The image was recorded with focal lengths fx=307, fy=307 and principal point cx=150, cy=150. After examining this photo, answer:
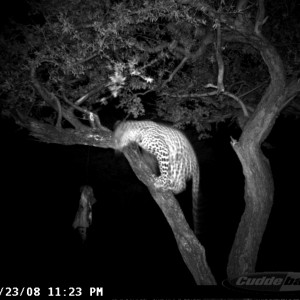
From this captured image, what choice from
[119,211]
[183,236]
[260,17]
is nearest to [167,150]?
[183,236]

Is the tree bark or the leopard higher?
the leopard

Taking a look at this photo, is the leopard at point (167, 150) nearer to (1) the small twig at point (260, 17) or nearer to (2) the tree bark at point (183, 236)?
(2) the tree bark at point (183, 236)

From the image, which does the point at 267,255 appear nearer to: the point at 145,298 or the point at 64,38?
the point at 145,298

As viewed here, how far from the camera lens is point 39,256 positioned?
8.45 meters

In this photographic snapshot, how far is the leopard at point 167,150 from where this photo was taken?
4.88 m

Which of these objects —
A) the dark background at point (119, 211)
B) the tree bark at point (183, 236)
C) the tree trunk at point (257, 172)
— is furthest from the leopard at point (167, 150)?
the dark background at point (119, 211)

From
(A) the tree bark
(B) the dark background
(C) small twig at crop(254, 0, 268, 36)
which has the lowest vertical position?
(B) the dark background

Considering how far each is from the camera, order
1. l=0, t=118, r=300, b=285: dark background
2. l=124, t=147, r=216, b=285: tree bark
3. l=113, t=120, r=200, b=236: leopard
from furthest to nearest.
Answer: l=0, t=118, r=300, b=285: dark background, l=113, t=120, r=200, b=236: leopard, l=124, t=147, r=216, b=285: tree bark

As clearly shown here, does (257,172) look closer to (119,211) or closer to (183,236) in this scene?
(183,236)

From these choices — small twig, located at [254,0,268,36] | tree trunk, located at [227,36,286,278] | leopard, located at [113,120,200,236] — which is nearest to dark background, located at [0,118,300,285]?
leopard, located at [113,120,200,236]

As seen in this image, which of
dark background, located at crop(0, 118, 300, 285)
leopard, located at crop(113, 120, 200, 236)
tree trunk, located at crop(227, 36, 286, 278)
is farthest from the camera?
dark background, located at crop(0, 118, 300, 285)

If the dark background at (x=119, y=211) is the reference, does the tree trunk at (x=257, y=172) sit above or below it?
above

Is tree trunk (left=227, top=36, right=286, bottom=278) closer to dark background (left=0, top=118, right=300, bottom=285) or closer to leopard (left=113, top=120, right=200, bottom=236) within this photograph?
leopard (left=113, top=120, right=200, bottom=236)

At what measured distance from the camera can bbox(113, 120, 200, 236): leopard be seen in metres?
4.88
